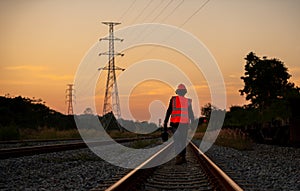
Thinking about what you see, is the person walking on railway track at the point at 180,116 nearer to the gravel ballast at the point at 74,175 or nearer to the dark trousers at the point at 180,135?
the dark trousers at the point at 180,135

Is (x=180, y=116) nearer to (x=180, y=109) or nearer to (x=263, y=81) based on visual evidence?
(x=180, y=109)

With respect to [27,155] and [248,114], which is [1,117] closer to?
[27,155]

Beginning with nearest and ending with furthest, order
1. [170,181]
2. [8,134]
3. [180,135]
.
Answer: [170,181]
[180,135]
[8,134]

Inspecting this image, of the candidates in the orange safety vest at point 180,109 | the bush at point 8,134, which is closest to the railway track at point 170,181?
the orange safety vest at point 180,109

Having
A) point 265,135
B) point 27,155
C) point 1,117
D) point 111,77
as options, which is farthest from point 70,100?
point 27,155

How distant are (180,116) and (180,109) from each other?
19 centimetres

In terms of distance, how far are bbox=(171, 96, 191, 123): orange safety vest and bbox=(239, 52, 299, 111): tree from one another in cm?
6647

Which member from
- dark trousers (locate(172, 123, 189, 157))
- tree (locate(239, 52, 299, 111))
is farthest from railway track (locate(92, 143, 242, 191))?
tree (locate(239, 52, 299, 111))

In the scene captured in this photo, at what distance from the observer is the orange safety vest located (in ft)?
37.3

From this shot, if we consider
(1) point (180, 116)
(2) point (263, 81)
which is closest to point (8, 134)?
(1) point (180, 116)

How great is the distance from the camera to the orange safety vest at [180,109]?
11.4 m

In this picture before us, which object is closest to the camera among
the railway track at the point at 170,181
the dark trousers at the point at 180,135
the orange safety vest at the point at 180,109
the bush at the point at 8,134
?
the railway track at the point at 170,181

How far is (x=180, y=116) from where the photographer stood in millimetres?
11516

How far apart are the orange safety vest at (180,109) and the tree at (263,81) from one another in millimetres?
66466
